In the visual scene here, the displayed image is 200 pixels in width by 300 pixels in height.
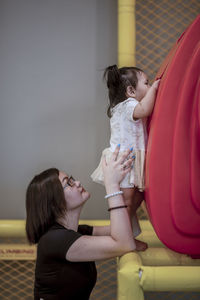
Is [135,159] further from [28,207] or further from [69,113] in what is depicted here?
[69,113]

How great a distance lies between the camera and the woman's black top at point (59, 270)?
0.93 metres

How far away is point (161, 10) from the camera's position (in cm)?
175

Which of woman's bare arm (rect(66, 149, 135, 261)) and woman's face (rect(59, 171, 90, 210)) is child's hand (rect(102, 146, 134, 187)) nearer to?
woman's bare arm (rect(66, 149, 135, 261))

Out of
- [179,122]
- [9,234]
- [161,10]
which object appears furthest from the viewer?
[161,10]

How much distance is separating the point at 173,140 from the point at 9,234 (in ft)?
2.96

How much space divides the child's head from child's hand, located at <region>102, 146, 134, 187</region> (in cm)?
21

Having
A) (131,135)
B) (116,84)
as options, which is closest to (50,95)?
(116,84)

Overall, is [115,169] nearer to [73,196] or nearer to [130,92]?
[73,196]

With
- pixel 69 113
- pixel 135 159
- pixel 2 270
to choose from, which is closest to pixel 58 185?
pixel 135 159

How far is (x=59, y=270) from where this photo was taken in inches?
37.1

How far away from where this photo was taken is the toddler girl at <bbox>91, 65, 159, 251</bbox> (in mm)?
984

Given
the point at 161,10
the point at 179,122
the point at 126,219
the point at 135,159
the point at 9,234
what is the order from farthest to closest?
the point at 161,10 → the point at 9,234 → the point at 135,159 → the point at 126,219 → the point at 179,122

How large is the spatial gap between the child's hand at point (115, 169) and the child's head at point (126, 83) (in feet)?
0.69

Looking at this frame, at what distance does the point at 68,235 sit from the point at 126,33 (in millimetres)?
844
